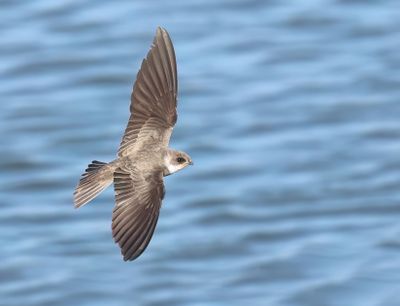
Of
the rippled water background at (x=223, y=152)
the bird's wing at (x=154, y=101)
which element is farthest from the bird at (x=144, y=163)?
the rippled water background at (x=223, y=152)

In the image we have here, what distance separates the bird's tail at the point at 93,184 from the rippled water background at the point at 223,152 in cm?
670

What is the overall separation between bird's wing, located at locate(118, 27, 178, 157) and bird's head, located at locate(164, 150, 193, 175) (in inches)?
7.4

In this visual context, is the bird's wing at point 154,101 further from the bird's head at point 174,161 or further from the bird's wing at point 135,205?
the bird's wing at point 135,205

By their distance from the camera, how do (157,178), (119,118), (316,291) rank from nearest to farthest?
1. (157,178)
2. (316,291)
3. (119,118)

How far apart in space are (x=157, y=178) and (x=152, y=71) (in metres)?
0.59

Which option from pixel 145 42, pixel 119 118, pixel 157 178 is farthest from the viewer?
pixel 145 42

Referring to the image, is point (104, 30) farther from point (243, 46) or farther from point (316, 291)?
point (316, 291)

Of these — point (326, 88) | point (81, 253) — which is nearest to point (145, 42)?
point (326, 88)

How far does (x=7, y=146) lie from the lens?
15.3 m

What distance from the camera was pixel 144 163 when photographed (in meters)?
7.04

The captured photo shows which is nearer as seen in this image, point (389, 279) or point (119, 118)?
point (389, 279)

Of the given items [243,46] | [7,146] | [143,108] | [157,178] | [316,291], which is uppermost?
[243,46]

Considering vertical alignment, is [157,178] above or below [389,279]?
below

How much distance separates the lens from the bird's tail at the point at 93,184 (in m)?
7.03
